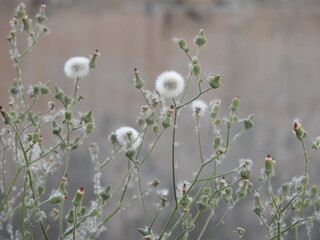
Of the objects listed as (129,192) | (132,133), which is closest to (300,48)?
(129,192)

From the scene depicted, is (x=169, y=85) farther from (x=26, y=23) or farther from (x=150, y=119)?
(x=26, y=23)

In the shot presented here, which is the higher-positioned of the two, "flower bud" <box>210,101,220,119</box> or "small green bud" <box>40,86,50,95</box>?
"small green bud" <box>40,86,50,95</box>

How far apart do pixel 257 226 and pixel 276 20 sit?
3.18 ft

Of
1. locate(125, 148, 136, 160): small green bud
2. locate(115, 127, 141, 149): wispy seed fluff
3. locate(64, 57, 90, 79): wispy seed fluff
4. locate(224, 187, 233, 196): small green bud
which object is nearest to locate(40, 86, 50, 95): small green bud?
locate(64, 57, 90, 79): wispy seed fluff

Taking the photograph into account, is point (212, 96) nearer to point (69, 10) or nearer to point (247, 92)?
point (247, 92)

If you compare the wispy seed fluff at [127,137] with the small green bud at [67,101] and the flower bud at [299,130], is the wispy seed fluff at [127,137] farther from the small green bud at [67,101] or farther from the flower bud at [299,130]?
the flower bud at [299,130]

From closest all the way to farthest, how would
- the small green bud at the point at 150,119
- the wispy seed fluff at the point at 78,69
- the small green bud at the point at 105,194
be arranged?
the small green bud at the point at 105,194 → the small green bud at the point at 150,119 → the wispy seed fluff at the point at 78,69

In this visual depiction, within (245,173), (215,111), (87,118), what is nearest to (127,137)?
(87,118)

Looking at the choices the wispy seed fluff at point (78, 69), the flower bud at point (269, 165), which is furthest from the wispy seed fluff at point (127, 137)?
the flower bud at point (269, 165)

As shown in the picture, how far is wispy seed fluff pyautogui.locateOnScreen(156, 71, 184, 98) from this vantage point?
1.61 meters

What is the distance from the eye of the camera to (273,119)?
3.39 meters

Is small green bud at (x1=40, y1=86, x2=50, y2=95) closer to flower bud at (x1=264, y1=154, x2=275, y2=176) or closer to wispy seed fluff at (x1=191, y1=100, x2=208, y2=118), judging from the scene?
wispy seed fluff at (x1=191, y1=100, x2=208, y2=118)

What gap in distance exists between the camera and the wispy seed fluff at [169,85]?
5.29ft

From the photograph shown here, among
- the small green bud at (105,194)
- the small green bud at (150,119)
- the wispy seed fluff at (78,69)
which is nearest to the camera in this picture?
the small green bud at (105,194)
